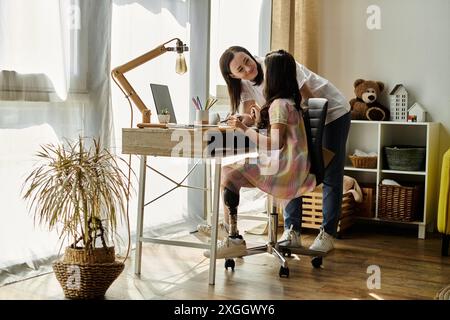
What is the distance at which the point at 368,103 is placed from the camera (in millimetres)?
4520

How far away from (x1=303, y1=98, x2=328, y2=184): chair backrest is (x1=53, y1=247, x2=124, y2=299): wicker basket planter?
1064 mm

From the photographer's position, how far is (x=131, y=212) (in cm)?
367

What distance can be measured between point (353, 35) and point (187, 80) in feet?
4.40

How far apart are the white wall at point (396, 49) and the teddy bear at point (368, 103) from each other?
117 mm

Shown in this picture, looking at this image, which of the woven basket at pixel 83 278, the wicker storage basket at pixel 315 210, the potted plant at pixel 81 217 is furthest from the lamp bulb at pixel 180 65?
the wicker storage basket at pixel 315 210

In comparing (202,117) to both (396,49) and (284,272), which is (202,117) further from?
(396,49)

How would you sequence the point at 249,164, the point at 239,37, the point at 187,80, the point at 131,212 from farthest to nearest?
1. the point at 239,37
2. the point at 187,80
3. the point at 131,212
4. the point at 249,164

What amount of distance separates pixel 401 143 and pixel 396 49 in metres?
0.66

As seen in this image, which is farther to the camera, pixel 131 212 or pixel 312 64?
pixel 312 64

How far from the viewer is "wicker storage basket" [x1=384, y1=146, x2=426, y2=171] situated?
4.26 metres

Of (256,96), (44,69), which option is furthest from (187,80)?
(44,69)
